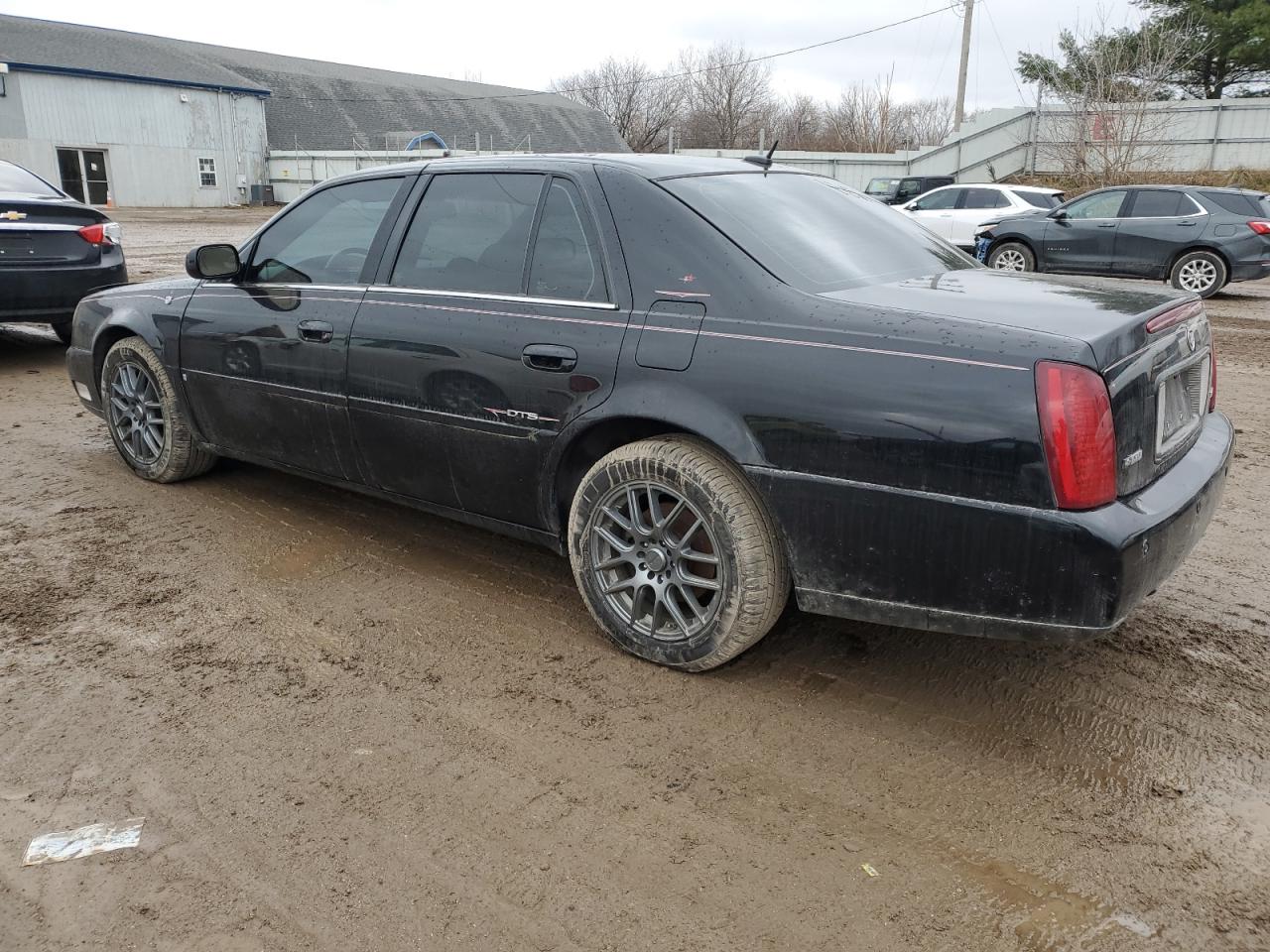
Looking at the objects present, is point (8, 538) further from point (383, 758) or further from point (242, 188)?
point (242, 188)

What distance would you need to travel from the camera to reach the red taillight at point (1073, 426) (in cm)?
249

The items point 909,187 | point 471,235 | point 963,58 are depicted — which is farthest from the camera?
point 963,58

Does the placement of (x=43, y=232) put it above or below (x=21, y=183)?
below

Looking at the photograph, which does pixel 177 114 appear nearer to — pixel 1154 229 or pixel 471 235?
pixel 1154 229

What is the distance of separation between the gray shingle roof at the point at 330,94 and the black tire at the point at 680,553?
33.3 metres

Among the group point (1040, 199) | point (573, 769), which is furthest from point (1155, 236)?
point (573, 769)

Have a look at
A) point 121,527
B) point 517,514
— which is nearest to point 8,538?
point 121,527

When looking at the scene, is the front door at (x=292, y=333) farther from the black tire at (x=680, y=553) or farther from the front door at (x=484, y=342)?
the black tire at (x=680, y=553)

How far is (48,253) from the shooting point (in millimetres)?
7844

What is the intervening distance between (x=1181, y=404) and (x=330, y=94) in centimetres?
5476

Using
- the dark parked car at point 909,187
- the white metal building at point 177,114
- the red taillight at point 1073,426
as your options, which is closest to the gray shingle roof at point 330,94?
the white metal building at point 177,114

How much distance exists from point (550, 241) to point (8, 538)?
2919mm

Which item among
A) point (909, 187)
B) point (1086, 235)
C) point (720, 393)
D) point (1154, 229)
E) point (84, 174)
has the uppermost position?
point (84, 174)

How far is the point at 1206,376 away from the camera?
11.0ft
